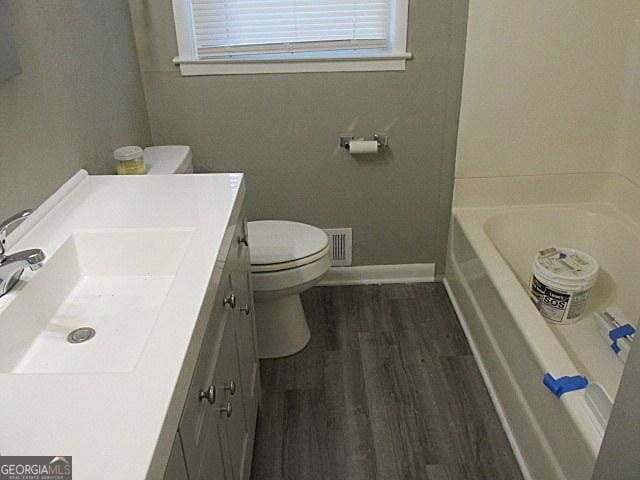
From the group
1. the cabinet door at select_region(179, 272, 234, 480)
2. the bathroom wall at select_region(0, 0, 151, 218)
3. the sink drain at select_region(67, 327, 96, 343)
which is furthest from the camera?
the bathroom wall at select_region(0, 0, 151, 218)

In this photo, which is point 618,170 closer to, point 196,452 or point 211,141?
point 211,141

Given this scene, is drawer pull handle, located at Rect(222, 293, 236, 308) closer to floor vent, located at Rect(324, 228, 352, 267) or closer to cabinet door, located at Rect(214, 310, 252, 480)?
cabinet door, located at Rect(214, 310, 252, 480)

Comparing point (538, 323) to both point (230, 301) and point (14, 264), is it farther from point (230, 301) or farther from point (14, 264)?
point (14, 264)

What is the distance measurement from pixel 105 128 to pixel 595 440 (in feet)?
5.58

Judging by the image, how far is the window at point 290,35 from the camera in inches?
87.2

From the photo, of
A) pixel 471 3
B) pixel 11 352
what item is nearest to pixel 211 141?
pixel 471 3

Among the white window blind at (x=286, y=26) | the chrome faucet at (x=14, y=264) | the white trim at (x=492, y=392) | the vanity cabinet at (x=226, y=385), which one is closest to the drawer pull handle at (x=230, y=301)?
the vanity cabinet at (x=226, y=385)

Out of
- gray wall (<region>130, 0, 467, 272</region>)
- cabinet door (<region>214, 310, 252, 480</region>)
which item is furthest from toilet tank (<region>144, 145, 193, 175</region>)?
cabinet door (<region>214, 310, 252, 480</region>)

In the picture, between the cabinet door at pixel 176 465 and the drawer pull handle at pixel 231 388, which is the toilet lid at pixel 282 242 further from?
the cabinet door at pixel 176 465

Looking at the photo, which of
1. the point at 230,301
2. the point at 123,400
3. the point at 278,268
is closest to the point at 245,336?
the point at 230,301

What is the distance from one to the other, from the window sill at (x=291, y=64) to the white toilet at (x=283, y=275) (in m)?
0.62

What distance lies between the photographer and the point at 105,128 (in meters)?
1.88

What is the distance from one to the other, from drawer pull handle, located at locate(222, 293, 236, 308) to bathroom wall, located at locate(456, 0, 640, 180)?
1.39 metres

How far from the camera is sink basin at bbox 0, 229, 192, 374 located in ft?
3.47
